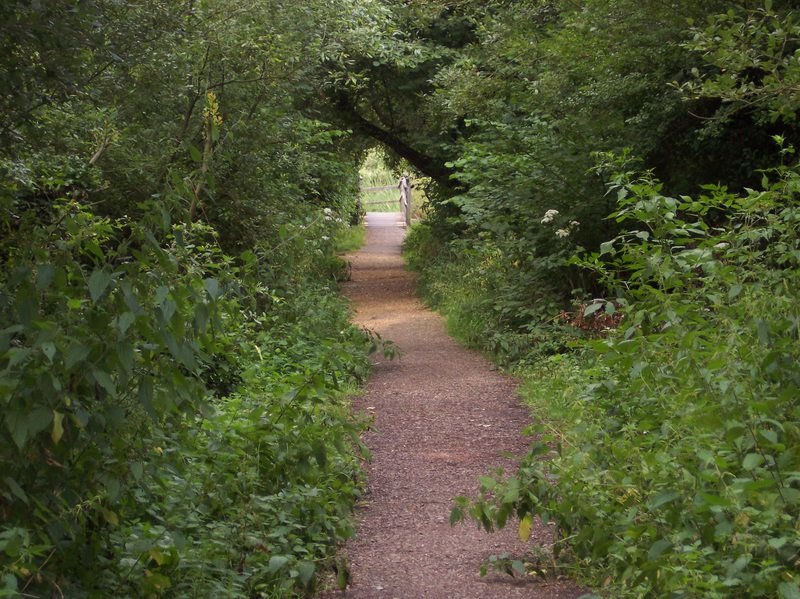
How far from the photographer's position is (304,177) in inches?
521

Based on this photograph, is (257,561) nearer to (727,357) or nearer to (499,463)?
(727,357)

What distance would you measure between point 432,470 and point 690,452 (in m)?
3.13

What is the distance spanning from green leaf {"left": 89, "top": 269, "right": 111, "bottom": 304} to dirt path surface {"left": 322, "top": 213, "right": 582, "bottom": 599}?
7.43 ft

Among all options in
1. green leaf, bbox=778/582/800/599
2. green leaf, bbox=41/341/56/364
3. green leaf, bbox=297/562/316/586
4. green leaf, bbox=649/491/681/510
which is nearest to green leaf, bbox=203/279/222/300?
green leaf, bbox=41/341/56/364

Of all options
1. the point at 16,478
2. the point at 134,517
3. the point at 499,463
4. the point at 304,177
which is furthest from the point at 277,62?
the point at 16,478

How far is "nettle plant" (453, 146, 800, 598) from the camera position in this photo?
3.70 metres

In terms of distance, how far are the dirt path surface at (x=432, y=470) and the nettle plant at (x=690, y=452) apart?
365mm

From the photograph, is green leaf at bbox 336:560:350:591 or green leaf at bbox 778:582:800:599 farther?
green leaf at bbox 336:560:350:591

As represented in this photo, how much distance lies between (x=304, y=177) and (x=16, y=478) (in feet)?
32.6

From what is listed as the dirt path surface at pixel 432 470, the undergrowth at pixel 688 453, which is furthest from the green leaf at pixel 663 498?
the dirt path surface at pixel 432 470

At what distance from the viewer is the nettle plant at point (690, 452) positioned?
370 centimetres

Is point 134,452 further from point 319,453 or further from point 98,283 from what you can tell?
point 319,453

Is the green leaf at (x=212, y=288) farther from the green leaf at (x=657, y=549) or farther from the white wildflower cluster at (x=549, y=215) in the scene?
the white wildflower cluster at (x=549, y=215)

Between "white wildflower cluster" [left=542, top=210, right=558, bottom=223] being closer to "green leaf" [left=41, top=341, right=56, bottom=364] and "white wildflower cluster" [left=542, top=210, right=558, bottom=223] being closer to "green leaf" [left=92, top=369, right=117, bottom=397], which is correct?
"green leaf" [left=92, top=369, right=117, bottom=397]
